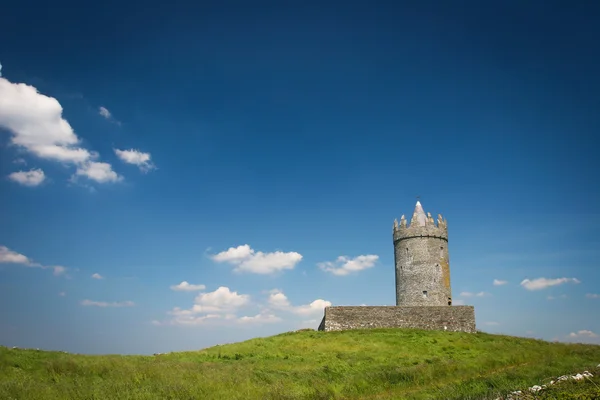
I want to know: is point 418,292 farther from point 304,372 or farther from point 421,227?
point 304,372

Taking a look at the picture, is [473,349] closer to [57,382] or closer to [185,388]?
[185,388]

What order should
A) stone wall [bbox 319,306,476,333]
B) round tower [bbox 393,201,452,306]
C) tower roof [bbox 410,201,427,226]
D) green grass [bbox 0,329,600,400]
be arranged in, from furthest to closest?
tower roof [bbox 410,201,427,226] < round tower [bbox 393,201,452,306] < stone wall [bbox 319,306,476,333] < green grass [bbox 0,329,600,400]

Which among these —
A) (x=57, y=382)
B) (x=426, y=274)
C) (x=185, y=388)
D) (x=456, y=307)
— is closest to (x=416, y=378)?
(x=185, y=388)

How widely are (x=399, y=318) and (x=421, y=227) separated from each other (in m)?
10.2

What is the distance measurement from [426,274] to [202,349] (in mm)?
22616

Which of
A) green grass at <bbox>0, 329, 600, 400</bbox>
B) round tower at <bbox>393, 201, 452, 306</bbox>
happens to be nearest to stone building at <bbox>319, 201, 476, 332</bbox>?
round tower at <bbox>393, 201, 452, 306</bbox>

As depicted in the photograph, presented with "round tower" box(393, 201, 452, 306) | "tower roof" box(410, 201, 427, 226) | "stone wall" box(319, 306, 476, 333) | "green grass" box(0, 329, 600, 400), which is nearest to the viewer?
"green grass" box(0, 329, 600, 400)

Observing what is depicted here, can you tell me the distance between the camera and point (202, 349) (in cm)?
2995

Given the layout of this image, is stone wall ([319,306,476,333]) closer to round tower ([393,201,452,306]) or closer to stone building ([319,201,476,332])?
stone building ([319,201,476,332])

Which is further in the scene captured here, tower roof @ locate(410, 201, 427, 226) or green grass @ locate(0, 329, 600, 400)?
tower roof @ locate(410, 201, 427, 226)

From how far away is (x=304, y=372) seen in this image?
66.4 feet

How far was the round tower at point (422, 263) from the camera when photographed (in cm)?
4216

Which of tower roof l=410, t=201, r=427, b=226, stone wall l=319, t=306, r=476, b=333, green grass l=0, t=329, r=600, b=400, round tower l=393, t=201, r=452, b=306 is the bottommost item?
green grass l=0, t=329, r=600, b=400

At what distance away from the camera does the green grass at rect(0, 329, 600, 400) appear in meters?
15.3
